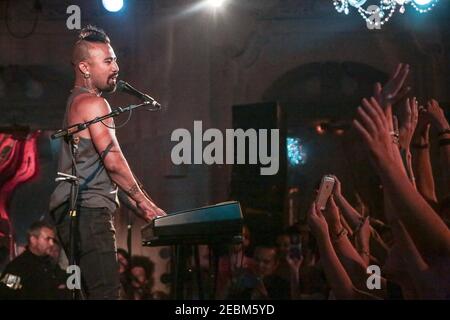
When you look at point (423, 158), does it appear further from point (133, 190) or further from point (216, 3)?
point (133, 190)

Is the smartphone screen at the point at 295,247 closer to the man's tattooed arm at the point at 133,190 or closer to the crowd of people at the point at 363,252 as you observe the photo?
the crowd of people at the point at 363,252

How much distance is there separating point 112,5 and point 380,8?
5.23 ft

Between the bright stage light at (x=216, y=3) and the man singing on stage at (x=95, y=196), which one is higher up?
the bright stage light at (x=216, y=3)

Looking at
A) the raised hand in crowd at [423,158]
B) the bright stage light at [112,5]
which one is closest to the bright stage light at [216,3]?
the bright stage light at [112,5]

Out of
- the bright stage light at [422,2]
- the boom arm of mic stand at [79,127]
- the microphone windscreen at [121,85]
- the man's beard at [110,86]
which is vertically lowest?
the boom arm of mic stand at [79,127]

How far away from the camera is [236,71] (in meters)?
4.61

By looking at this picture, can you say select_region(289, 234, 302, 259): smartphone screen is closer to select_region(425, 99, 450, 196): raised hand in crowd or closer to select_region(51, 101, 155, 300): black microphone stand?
select_region(425, 99, 450, 196): raised hand in crowd

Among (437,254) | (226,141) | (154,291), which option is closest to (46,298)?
(154,291)

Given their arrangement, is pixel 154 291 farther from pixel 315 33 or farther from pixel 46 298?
pixel 315 33

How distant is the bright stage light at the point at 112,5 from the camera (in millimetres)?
4387

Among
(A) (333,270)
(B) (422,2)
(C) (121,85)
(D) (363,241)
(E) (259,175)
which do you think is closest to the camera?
(C) (121,85)

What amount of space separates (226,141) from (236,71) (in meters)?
0.53

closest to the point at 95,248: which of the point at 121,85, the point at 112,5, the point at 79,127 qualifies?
the point at 79,127

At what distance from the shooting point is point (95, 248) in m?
3.09
